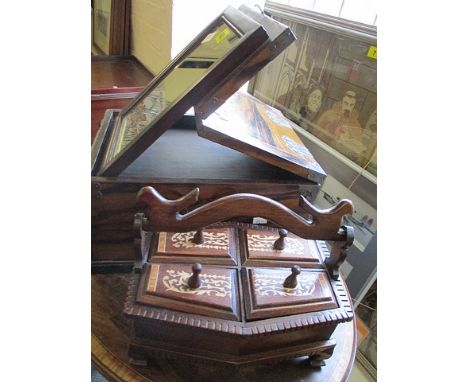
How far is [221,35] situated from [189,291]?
24.4 inches

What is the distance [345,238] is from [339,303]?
0.12m

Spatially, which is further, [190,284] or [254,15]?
[254,15]

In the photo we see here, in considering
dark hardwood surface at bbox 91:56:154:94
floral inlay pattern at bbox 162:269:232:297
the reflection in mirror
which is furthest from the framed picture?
floral inlay pattern at bbox 162:269:232:297

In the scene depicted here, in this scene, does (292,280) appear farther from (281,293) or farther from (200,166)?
(200,166)

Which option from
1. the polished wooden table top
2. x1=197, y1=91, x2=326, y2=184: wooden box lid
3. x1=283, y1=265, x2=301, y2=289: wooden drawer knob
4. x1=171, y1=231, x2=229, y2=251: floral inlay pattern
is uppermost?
x1=197, y1=91, x2=326, y2=184: wooden box lid

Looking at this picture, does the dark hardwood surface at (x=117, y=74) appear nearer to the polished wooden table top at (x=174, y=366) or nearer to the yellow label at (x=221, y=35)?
the yellow label at (x=221, y=35)

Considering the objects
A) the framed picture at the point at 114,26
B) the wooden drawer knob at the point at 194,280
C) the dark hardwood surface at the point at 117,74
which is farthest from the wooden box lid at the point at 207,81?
the framed picture at the point at 114,26

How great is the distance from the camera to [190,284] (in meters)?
0.61

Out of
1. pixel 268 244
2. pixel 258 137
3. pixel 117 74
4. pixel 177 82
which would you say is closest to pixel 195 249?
pixel 268 244

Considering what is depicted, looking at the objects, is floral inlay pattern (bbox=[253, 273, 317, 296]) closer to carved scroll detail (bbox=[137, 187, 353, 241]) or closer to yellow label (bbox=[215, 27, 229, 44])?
carved scroll detail (bbox=[137, 187, 353, 241])

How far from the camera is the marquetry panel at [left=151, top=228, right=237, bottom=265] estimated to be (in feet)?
2.22

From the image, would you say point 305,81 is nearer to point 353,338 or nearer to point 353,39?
point 353,39

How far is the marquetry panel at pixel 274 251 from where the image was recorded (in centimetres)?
70

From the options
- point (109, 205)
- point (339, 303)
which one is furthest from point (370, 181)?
point (109, 205)
